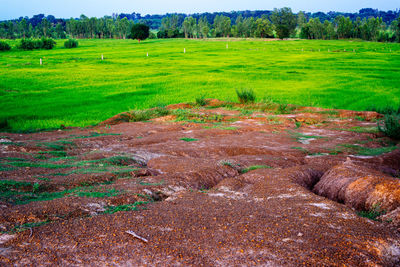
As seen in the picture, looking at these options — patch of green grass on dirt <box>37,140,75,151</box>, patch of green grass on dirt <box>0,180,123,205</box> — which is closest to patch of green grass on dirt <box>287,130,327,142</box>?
patch of green grass on dirt <box>37,140,75,151</box>

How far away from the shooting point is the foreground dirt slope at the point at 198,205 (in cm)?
434

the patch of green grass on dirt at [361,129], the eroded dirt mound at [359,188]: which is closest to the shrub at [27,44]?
the patch of green grass on dirt at [361,129]

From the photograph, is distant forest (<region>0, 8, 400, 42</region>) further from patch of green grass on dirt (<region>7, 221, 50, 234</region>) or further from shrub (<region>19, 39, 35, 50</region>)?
patch of green grass on dirt (<region>7, 221, 50, 234</region>)

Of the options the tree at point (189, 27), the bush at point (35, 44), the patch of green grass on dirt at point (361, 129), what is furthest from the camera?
the tree at point (189, 27)

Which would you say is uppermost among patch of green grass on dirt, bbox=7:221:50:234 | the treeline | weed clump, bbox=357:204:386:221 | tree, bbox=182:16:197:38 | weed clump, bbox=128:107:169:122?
tree, bbox=182:16:197:38

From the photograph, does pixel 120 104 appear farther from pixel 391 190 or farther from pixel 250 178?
pixel 391 190

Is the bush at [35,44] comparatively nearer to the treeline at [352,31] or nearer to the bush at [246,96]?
the bush at [246,96]

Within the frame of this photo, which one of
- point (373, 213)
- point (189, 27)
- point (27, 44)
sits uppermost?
point (189, 27)

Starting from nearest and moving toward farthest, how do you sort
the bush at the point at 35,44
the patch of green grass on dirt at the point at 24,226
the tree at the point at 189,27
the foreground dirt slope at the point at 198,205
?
the foreground dirt slope at the point at 198,205 < the patch of green grass on dirt at the point at 24,226 < the bush at the point at 35,44 < the tree at the point at 189,27

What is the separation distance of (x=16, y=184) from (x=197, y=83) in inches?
1079

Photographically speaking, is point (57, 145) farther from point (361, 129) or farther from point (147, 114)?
point (361, 129)

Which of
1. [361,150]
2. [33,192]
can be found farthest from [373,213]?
[361,150]

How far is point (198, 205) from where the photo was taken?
6.04 m

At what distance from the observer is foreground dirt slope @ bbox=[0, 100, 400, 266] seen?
434cm
